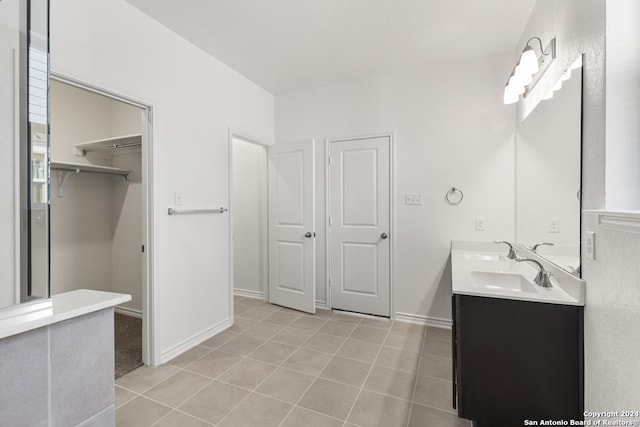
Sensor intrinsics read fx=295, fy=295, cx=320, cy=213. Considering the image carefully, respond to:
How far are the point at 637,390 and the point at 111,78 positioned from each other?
2.99 metres

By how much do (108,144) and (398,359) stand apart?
135 inches

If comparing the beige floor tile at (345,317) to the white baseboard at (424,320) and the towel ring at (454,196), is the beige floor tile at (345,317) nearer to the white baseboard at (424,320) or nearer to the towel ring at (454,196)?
the white baseboard at (424,320)

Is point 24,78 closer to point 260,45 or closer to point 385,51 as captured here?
point 260,45

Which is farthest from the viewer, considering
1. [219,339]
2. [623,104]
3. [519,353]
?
[219,339]

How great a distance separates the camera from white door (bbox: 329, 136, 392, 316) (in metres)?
3.22

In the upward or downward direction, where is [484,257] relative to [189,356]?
upward

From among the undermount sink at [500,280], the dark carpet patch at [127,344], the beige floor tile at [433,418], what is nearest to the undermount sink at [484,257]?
the undermount sink at [500,280]

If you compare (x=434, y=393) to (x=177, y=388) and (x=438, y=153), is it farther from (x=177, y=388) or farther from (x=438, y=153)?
(x=438, y=153)

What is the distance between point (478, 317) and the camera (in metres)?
1.44

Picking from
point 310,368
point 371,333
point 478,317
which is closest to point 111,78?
point 310,368

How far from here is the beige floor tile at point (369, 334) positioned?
2.73m

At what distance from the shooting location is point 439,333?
9.39ft

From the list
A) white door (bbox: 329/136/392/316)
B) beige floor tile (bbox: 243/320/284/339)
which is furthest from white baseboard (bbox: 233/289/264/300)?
white door (bbox: 329/136/392/316)

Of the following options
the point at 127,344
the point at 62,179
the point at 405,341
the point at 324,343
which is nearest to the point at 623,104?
the point at 405,341
